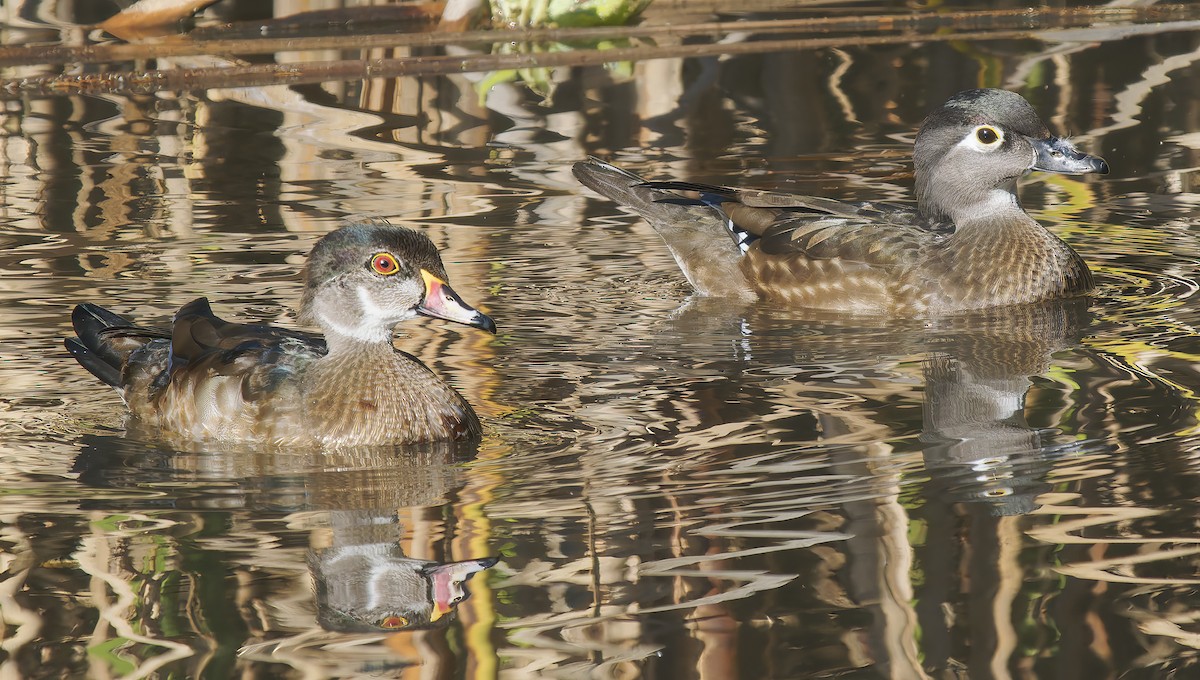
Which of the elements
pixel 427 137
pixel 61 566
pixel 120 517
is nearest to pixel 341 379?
pixel 120 517

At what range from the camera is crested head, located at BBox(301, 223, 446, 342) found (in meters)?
6.32

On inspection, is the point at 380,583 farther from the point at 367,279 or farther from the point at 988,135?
the point at 988,135

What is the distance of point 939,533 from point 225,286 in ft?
14.8

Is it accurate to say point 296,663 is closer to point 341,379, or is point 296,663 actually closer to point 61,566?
point 61,566

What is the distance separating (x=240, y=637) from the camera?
4395 millimetres

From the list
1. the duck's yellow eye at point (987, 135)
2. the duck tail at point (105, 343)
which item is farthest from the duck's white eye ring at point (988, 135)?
the duck tail at point (105, 343)

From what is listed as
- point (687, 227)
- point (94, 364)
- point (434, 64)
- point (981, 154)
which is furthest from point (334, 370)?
point (434, 64)

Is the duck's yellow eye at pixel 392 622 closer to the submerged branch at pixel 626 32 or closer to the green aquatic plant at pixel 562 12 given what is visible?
the submerged branch at pixel 626 32

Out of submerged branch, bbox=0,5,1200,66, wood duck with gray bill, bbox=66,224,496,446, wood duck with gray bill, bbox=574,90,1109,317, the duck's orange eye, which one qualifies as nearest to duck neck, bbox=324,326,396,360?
wood duck with gray bill, bbox=66,224,496,446

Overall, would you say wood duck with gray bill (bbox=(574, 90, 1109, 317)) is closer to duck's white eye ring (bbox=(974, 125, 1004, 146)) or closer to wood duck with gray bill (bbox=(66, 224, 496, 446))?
duck's white eye ring (bbox=(974, 125, 1004, 146))

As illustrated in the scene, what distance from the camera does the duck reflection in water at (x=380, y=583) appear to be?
452 centimetres

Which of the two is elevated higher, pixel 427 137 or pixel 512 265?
pixel 427 137

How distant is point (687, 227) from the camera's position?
9.36m

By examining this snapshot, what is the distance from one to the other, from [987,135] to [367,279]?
386 cm
